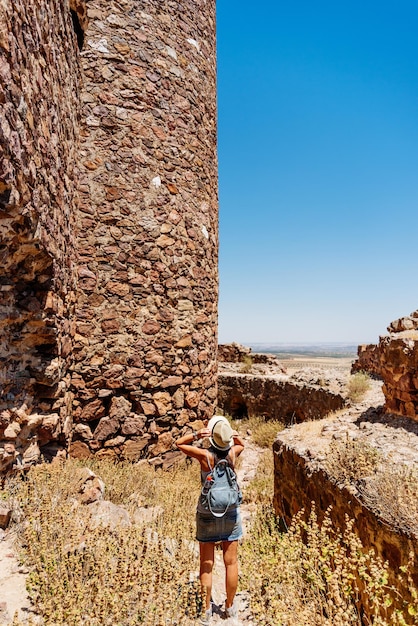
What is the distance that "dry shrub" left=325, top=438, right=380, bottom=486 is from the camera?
3.32 metres

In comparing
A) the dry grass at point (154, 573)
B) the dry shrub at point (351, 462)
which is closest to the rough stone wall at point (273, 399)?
the dry shrub at point (351, 462)

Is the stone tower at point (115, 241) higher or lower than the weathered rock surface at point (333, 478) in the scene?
higher

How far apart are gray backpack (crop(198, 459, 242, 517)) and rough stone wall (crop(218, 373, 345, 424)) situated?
613 cm

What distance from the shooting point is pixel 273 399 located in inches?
457

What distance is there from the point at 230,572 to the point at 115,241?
3.88 meters

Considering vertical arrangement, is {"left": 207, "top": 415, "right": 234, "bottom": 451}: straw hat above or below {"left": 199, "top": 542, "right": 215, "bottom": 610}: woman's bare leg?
above

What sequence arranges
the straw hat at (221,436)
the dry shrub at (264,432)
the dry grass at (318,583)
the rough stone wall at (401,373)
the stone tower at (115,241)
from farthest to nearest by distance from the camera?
the dry shrub at (264,432), the rough stone wall at (401,373), the stone tower at (115,241), the straw hat at (221,436), the dry grass at (318,583)

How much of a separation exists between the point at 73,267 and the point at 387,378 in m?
4.48

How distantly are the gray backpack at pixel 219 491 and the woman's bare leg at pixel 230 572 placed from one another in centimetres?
27

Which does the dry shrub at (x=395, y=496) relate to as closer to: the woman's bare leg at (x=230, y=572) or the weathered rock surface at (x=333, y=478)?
the weathered rock surface at (x=333, y=478)

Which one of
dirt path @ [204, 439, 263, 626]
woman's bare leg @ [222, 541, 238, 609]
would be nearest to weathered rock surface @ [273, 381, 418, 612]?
dirt path @ [204, 439, 263, 626]

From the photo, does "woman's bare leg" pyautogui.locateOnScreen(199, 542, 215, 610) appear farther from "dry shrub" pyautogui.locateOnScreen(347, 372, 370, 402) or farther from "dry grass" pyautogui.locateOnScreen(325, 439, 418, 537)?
"dry shrub" pyautogui.locateOnScreen(347, 372, 370, 402)

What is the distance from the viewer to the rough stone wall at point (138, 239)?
4.92m

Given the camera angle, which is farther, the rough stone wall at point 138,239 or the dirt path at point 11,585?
the rough stone wall at point 138,239
